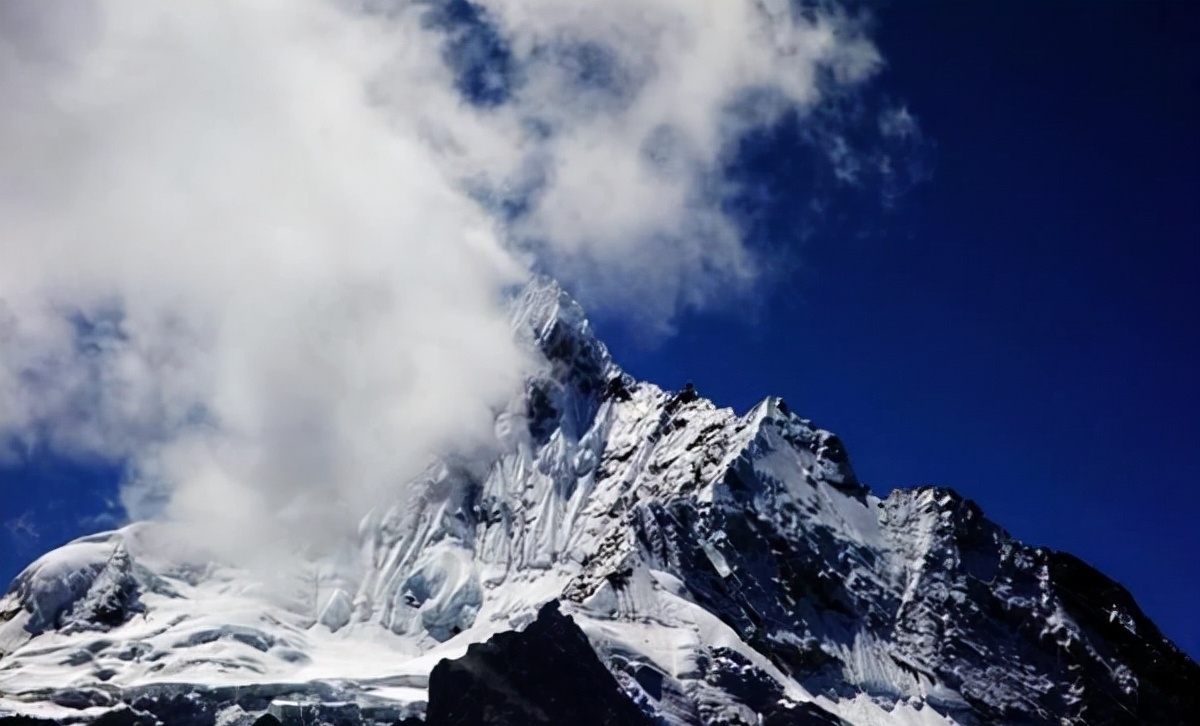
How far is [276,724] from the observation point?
195000 mm

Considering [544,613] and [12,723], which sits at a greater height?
[544,613]

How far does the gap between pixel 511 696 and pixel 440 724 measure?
32.6ft

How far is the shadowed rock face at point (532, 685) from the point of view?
18275cm

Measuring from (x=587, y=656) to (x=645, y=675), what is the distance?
7818 millimetres

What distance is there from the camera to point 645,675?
189375mm

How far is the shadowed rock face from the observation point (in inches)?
7195

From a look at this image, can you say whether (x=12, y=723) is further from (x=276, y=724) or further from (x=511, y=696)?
(x=511, y=696)

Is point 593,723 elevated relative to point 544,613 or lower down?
lower down

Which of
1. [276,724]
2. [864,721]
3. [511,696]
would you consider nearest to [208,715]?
[276,724]

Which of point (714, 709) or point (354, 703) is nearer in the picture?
point (714, 709)

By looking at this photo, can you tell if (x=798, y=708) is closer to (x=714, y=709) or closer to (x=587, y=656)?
(x=714, y=709)

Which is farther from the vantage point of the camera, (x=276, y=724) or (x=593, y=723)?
(x=276, y=724)

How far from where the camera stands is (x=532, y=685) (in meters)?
186

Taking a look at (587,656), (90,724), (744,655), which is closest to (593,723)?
(587,656)
